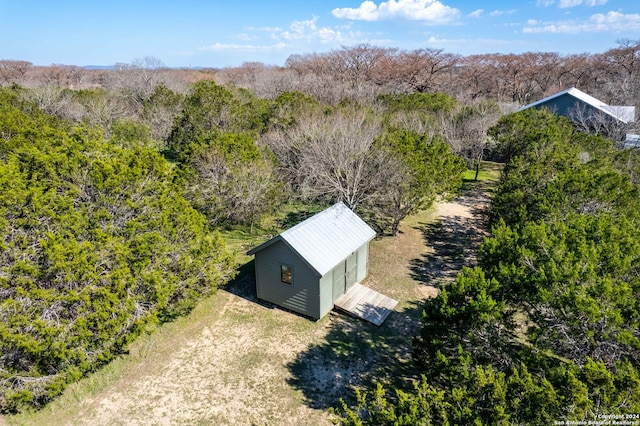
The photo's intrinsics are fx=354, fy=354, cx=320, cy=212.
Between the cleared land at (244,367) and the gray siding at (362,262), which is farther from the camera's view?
the gray siding at (362,262)

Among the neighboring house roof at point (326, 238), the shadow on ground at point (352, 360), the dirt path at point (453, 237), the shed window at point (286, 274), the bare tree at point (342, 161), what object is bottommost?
the shadow on ground at point (352, 360)

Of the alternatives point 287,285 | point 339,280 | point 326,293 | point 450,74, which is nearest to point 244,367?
point 287,285

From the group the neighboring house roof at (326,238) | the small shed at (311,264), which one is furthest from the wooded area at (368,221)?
the neighboring house roof at (326,238)

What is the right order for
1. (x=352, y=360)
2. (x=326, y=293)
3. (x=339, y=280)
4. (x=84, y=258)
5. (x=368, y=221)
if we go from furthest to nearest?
(x=368, y=221)
(x=339, y=280)
(x=326, y=293)
(x=352, y=360)
(x=84, y=258)

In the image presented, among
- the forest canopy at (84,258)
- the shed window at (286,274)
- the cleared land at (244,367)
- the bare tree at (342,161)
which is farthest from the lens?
the bare tree at (342,161)

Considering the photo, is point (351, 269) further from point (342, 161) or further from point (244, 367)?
point (342, 161)

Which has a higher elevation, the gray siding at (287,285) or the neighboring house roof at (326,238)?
the neighboring house roof at (326,238)

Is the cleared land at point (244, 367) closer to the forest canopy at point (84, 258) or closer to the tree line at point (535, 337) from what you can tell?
the forest canopy at point (84, 258)
